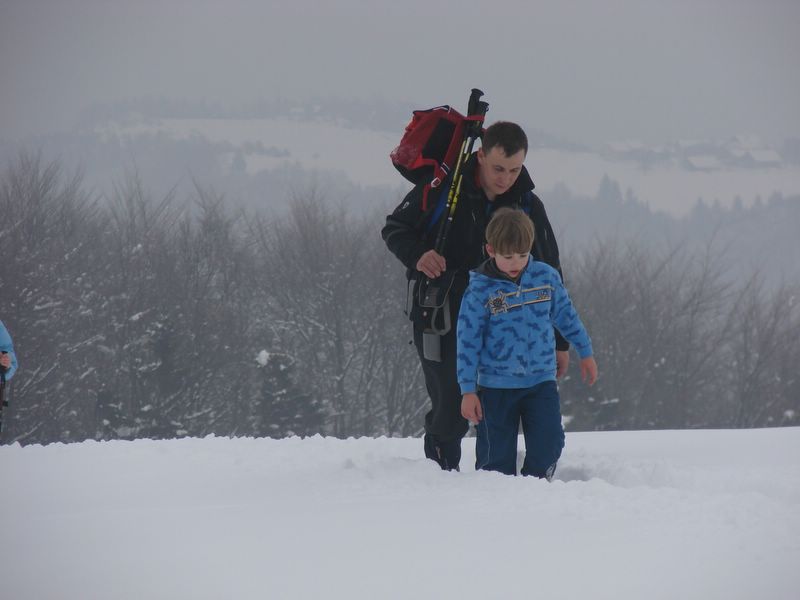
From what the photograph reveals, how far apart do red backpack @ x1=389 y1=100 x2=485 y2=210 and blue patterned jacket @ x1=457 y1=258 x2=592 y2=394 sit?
0.54m

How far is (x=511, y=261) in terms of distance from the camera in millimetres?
4332

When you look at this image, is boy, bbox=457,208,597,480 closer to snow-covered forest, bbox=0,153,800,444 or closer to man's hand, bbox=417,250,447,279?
man's hand, bbox=417,250,447,279

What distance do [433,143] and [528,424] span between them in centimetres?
136

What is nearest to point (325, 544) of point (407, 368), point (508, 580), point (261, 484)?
point (508, 580)

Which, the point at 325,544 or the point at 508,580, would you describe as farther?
the point at 325,544

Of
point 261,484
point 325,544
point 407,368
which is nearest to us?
point 325,544

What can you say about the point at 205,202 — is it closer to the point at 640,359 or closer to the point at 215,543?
the point at 640,359

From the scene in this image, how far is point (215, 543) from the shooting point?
9.81 feet

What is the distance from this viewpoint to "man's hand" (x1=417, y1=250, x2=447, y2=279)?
4.49m

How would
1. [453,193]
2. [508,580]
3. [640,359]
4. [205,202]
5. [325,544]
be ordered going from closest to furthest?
1. [508,580]
2. [325,544]
3. [453,193]
4. [640,359]
5. [205,202]

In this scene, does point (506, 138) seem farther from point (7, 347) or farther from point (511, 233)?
point (7, 347)

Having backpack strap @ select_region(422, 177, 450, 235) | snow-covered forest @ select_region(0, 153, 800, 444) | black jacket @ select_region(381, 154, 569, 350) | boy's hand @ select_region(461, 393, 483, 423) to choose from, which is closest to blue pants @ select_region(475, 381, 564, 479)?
boy's hand @ select_region(461, 393, 483, 423)

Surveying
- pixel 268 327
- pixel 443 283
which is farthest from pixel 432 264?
pixel 268 327

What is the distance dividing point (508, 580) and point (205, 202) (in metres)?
48.5
